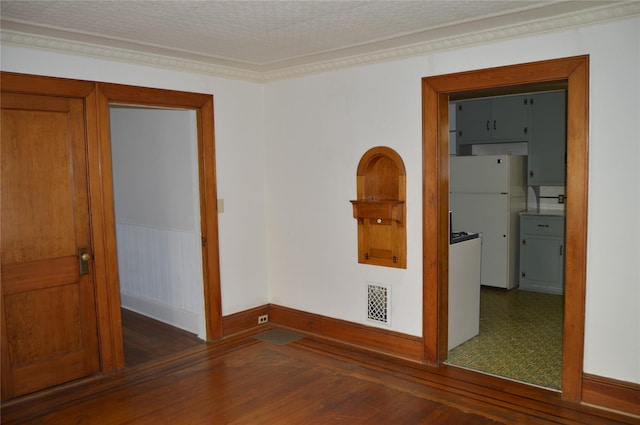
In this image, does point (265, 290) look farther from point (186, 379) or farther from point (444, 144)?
point (444, 144)

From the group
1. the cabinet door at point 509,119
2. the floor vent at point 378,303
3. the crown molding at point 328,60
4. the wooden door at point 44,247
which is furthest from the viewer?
the cabinet door at point 509,119

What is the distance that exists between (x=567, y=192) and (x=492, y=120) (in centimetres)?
367

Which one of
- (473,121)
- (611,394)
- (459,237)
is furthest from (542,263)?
(611,394)

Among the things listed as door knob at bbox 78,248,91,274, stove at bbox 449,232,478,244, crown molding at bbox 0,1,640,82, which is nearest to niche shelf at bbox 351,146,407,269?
stove at bbox 449,232,478,244

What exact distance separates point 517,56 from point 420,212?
1287 mm

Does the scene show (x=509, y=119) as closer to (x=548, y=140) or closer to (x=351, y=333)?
(x=548, y=140)

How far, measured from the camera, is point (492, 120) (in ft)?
22.3

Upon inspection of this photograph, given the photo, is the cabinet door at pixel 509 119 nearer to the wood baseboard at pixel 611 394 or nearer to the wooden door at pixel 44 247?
the wood baseboard at pixel 611 394

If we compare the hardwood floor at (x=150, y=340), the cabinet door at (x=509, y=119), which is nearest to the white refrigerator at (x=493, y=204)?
the cabinet door at (x=509, y=119)

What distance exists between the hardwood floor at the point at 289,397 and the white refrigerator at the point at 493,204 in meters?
2.82

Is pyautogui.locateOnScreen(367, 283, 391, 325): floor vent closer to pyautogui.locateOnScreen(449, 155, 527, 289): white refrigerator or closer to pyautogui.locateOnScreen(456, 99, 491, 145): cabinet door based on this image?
pyautogui.locateOnScreen(449, 155, 527, 289): white refrigerator

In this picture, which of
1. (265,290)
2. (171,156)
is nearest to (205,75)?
(171,156)

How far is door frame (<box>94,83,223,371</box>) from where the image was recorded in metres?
3.91

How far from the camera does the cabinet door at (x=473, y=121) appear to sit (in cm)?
684
